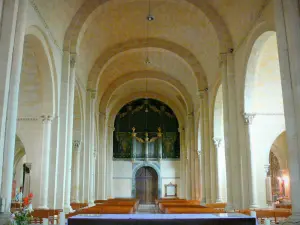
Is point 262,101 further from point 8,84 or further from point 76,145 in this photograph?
point 8,84

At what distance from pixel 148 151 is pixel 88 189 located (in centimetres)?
1247

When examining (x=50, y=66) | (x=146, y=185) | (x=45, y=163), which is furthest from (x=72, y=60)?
(x=146, y=185)

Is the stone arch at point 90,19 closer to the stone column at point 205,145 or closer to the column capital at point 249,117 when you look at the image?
the column capital at point 249,117

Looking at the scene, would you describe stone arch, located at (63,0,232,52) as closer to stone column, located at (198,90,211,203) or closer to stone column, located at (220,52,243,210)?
stone column, located at (220,52,243,210)

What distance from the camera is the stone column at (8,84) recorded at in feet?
26.7

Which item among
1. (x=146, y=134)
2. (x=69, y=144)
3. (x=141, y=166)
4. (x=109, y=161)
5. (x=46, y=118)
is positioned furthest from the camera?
(x=146, y=134)

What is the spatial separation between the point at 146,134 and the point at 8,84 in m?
23.7

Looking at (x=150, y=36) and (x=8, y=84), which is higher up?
(x=150, y=36)

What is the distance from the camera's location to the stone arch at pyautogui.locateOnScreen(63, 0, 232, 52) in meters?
14.7

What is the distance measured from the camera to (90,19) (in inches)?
606

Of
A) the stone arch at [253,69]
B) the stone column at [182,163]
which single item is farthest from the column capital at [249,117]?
the stone column at [182,163]

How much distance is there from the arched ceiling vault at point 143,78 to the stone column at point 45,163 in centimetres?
1238

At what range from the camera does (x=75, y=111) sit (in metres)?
18.8

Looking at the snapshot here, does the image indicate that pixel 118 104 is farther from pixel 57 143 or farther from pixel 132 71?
pixel 57 143
